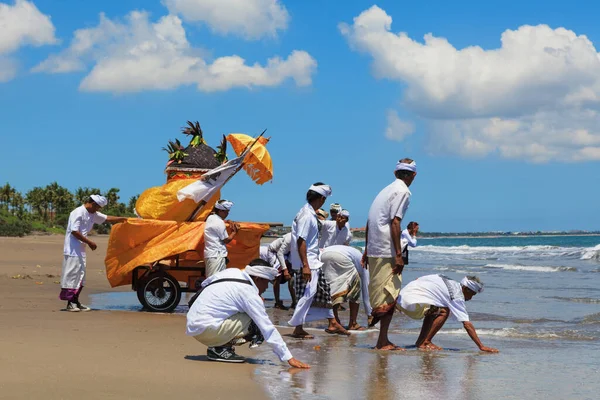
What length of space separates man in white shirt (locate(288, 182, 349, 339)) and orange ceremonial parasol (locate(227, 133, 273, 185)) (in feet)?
7.54

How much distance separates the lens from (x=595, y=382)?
651 cm

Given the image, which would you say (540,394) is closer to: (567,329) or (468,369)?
(468,369)

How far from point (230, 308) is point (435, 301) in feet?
8.16

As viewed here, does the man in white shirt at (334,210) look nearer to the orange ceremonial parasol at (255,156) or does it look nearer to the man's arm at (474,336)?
the orange ceremonial parasol at (255,156)

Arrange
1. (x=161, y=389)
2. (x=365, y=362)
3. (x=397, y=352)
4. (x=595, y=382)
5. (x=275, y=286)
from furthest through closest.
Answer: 1. (x=275, y=286)
2. (x=397, y=352)
3. (x=365, y=362)
4. (x=595, y=382)
5. (x=161, y=389)

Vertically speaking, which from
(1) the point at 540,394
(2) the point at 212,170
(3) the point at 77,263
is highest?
(2) the point at 212,170

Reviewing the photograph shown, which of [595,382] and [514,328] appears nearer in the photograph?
[595,382]

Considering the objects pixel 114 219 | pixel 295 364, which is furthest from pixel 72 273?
pixel 295 364

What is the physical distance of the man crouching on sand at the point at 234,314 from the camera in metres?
6.31

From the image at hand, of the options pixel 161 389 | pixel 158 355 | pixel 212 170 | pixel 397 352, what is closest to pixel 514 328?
pixel 397 352

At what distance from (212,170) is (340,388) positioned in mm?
5415

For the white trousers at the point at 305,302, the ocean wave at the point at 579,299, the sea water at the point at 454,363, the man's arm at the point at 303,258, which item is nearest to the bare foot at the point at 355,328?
the sea water at the point at 454,363

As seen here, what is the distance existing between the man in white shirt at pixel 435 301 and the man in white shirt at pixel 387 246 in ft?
0.89

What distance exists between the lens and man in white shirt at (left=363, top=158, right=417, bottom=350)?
7.67 metres
